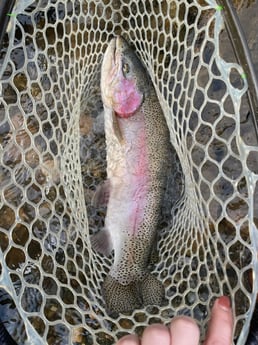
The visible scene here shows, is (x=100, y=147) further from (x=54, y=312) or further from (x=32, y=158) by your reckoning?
(x=54, y=312)

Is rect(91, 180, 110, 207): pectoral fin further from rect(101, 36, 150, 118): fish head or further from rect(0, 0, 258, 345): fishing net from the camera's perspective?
rect(101, 36, 150, 118): fish head

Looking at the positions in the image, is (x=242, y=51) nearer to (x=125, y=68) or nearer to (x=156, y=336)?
(x=125, y=68)

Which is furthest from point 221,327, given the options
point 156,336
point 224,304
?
point 156,336

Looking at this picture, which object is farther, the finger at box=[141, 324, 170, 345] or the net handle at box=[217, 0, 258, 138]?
the net handle at box=[217, 0, 258, 138]

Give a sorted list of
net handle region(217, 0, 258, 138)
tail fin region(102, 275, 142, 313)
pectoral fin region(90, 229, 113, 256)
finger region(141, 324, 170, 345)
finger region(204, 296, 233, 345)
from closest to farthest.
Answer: finger region(141, 324, 170, 345)
finger region(204, 296, 233, 345)
net handle region(217, 0, 258, 138)
tail fin region(102, 275, 142, 313)
pectoral fin region(90, 229, 113, 256)

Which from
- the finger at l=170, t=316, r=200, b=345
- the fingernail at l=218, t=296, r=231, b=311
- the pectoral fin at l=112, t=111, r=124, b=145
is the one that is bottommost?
the fingernail at l=218, t=296, r=231, b=311

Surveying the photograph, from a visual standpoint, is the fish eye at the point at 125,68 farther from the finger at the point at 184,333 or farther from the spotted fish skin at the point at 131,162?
the finger at the point at 184,333

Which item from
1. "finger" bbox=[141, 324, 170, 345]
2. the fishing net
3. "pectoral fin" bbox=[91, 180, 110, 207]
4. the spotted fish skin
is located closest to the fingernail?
the fishing net

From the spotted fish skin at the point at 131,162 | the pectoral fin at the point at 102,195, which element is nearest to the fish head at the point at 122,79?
the spotted fish skin at the point at 131,162
